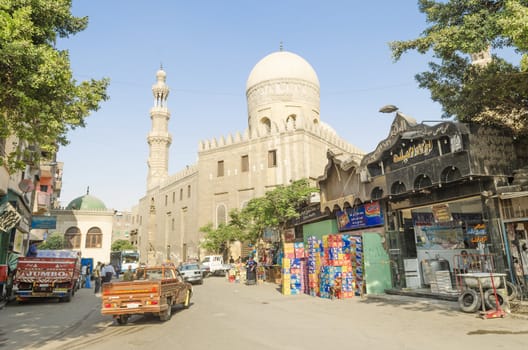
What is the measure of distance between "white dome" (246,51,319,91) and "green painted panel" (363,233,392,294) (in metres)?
30.9

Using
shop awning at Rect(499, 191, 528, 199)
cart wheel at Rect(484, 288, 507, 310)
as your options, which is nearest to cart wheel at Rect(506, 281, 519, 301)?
cart wheel at Rect(484, 288, 507, 310)

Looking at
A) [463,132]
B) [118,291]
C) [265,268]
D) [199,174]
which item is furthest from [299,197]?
[199,174]

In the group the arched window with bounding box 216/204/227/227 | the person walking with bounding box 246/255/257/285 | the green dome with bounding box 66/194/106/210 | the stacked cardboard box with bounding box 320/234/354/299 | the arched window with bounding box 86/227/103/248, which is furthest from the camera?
the green dome with bounding box 66/194/106/210

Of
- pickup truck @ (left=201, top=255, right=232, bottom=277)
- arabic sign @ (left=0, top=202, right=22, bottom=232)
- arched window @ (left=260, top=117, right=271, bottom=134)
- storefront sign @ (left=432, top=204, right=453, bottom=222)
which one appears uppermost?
arched window @ (left=260, top=117, right=271, bottom=134)

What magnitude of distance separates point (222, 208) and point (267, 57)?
744 inches

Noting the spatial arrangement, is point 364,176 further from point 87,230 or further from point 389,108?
point 87,230

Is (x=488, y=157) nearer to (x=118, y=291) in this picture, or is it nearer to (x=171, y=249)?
(x=118, y=291)

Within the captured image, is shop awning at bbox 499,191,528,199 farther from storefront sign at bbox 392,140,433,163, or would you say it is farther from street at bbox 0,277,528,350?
street at bbox 0,277,528,350

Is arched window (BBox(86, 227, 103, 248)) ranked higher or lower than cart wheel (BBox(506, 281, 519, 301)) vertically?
higher

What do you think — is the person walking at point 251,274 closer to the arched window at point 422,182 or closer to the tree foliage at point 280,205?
the tree foliage at point 280,205

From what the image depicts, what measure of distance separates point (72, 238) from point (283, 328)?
40.0 meters

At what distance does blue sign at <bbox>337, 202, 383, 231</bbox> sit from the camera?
1501cm

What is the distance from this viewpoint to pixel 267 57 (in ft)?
148

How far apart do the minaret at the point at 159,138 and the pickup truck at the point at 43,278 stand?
40861 millimetres
